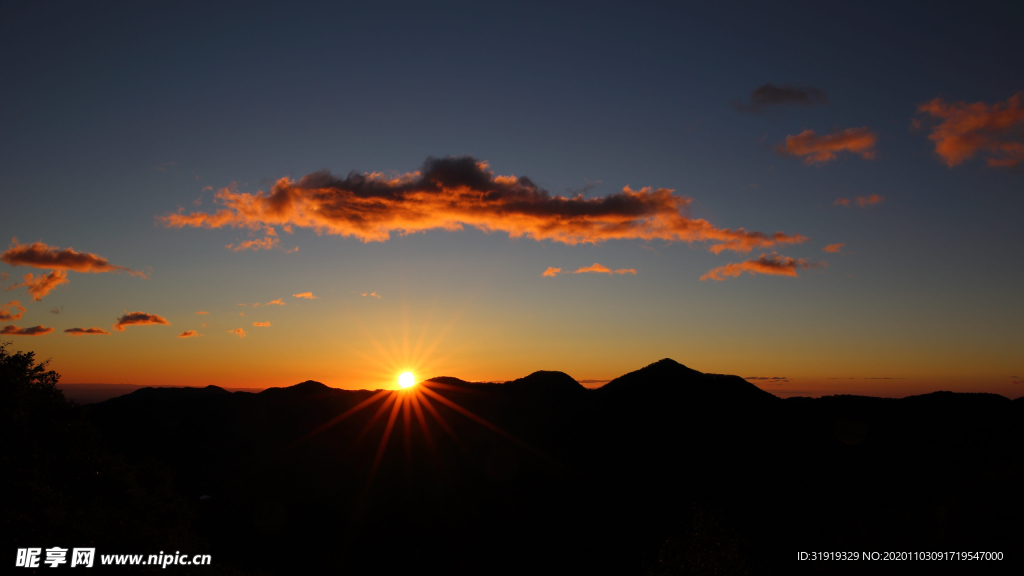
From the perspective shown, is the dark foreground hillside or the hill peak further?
the hill peak

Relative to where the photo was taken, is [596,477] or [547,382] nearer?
[596,477]

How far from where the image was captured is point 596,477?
115750mm

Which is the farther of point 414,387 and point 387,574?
point 414,387

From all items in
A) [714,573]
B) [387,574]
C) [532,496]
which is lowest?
[387,574]

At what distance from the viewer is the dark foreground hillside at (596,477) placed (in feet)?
238

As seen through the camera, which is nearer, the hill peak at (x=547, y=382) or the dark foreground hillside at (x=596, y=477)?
the dark foreground hillside at (x=596, y=477)

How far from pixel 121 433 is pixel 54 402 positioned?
15405 cm

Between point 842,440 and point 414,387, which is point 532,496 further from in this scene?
point 414,387

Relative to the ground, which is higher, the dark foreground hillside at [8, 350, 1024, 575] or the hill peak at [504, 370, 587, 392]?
the hill peak at [504, 370, 587, 392]

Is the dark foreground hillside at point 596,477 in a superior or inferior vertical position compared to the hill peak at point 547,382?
inferior

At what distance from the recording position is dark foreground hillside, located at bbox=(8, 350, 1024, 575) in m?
72.6

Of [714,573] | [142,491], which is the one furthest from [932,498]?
[142,491]

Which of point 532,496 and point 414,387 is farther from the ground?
point 414,387

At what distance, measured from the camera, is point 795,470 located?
10381 cm
